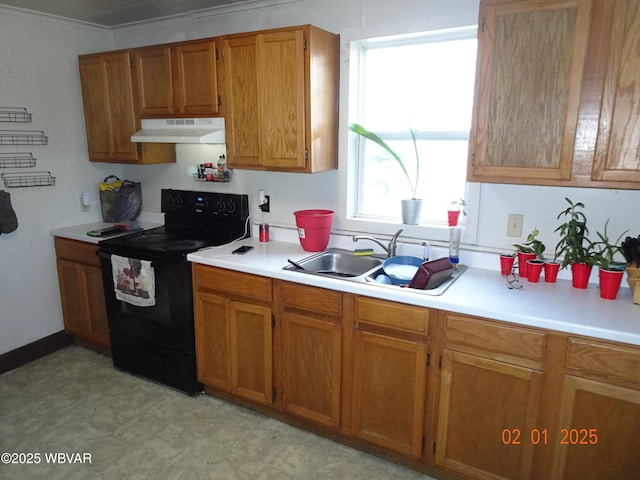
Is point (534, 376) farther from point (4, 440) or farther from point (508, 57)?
point (4, 440)

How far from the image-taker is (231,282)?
244 cm

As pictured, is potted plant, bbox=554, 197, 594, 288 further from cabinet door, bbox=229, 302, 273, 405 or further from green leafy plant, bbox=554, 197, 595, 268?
cabinet door, bbox=229, 302, 273, 405

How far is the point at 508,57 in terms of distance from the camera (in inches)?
73.8

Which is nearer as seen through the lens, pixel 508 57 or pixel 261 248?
pixel 508 57

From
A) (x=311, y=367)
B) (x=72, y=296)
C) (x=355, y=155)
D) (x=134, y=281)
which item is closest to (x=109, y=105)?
(x=134, y=281)

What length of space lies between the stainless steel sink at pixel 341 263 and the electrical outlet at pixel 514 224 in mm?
678

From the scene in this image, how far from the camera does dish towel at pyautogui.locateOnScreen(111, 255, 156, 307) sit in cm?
268

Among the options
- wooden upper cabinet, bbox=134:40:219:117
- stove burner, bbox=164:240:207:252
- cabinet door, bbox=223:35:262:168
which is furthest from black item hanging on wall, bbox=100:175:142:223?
cabinet door, bbox=223:35:262:168

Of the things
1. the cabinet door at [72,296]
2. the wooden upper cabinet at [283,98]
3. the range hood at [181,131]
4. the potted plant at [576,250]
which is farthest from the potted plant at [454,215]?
the cabinet door at [72,296]

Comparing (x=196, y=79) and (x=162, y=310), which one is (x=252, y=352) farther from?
(x=196, y=79)

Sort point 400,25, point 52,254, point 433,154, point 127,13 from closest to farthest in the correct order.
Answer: point 400,25
point 433,154
point 127,13
point 52,254

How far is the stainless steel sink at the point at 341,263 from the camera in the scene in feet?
8.28

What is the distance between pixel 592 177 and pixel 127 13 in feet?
9.75

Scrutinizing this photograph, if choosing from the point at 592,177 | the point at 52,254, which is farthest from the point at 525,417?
the point at 52,254
